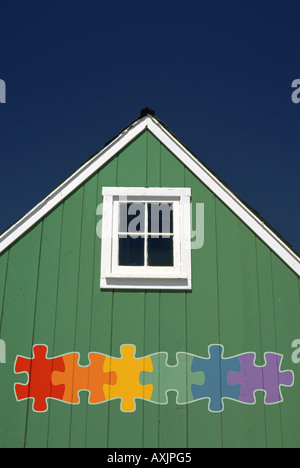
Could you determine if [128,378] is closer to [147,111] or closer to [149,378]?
[149,378]

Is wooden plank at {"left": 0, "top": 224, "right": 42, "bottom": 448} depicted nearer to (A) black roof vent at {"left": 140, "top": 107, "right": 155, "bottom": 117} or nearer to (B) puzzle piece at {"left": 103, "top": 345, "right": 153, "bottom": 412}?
(B) puzzle piece at {"left": 103, "top": 345, "right": 153, "bottom": 412}

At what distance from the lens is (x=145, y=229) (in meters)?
7.14

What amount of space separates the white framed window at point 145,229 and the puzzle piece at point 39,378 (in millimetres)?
Answer: 1207

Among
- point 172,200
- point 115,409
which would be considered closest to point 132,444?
point 115,409

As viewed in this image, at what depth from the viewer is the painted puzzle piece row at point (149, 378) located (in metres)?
6.31

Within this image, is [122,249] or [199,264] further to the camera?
[122,249]

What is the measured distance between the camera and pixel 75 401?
20.7 ft

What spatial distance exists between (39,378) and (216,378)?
7.57 ft

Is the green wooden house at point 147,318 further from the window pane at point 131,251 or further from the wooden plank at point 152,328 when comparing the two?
the window pane at point 131,251

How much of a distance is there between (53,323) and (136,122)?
326 cm

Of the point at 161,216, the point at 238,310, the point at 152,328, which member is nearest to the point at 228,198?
the point at 161,216
